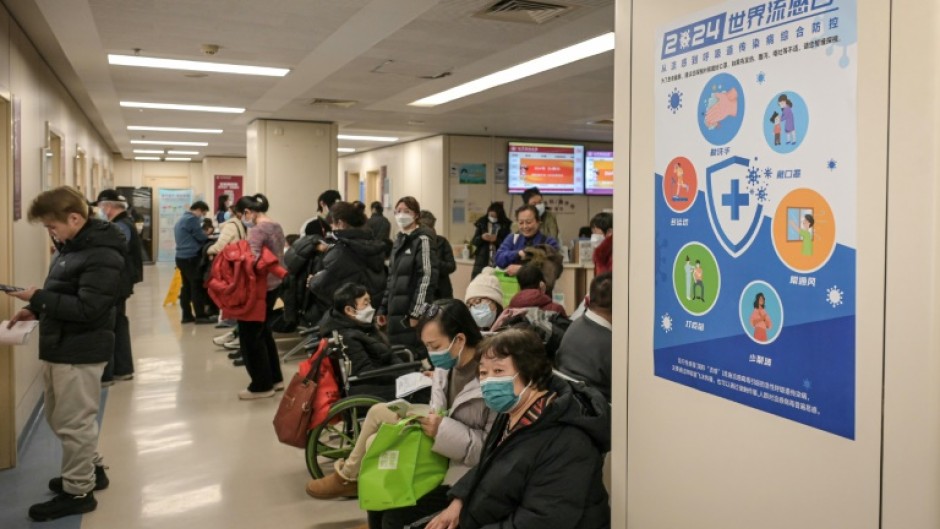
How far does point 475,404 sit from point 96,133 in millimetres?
13001

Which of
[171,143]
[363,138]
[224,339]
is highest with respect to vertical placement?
[171,143]

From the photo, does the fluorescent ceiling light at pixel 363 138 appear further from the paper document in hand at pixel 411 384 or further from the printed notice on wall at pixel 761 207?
the printed notice on wall at pixel 761 207

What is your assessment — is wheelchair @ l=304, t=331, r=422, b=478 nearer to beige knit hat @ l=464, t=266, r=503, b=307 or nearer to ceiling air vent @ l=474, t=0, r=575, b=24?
beige knit hat @ l=464, t=266, r=503, b=307

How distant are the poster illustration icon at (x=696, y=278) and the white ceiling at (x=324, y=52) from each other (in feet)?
9.48

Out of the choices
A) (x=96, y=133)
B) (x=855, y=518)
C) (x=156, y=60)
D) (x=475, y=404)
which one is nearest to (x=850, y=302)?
(x=855, y=518)

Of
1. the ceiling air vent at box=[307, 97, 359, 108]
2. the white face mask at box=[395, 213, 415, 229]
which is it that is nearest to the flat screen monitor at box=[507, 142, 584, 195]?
the ceiling air vent at box=[307, 97, 359, 108]

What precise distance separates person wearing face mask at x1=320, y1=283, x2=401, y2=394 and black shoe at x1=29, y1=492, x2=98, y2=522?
1333 mm

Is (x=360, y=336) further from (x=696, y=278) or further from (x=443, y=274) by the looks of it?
(x=696, y=278)

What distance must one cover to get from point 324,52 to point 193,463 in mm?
3135

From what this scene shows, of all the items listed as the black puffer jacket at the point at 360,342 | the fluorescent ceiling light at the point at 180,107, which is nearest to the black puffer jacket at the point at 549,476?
the black puffer jacket at the point at 360,342

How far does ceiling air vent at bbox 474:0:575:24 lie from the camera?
14.7 ft

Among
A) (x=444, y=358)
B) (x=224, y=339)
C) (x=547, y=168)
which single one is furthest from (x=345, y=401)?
(x=547, y=168)

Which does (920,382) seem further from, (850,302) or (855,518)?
(855,518)

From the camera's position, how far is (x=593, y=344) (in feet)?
8.98
